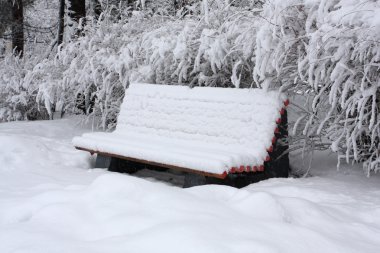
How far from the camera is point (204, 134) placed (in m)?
4.17

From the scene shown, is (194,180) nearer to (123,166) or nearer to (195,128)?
(195,128)

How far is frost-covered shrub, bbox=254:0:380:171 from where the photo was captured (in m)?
3.15

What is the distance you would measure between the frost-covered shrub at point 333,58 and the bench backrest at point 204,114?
0.27m

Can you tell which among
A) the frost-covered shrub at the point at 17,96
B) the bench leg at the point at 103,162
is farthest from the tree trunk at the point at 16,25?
the bench leg at the point at 103,162

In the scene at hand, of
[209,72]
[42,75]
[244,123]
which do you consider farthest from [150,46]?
[42,75]

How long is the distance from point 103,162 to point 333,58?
2.53 meters

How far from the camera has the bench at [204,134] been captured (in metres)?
3.52

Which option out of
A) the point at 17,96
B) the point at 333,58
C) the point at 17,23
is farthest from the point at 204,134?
the point at 17,23

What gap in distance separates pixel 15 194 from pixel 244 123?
196 cm

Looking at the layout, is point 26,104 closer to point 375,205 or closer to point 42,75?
point 42,75

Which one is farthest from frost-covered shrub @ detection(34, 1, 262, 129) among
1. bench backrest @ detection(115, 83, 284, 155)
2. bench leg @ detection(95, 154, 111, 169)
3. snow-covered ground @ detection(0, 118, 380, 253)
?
snow-covered ground @ detection(0, 118, 380, 253)

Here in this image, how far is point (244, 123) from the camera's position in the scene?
12.7ft

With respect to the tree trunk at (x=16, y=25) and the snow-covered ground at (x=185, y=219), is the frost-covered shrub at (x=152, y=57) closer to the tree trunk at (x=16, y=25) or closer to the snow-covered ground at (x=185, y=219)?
the snow-covered ground at (x=185, y=219)

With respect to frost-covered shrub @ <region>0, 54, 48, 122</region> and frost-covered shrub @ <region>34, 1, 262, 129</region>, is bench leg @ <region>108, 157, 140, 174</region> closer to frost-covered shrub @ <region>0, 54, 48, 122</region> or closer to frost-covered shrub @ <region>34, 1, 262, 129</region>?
frost-covered shrub @ <region>34, 1, 262, 129</region>
